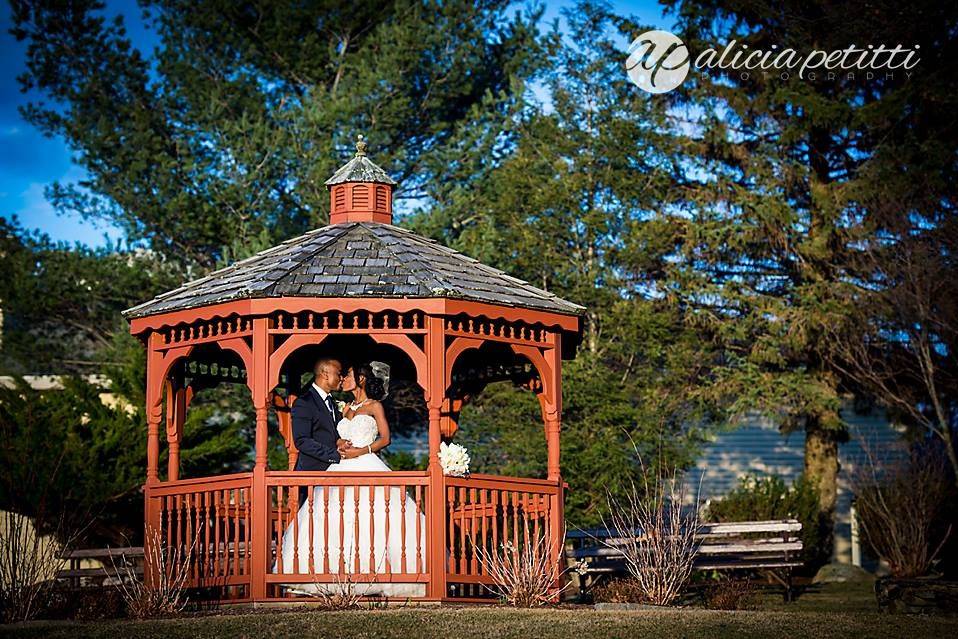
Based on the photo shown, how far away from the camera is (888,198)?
22.3m

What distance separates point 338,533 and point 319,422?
4.52 feet

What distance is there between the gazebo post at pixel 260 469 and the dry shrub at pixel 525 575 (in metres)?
1.86

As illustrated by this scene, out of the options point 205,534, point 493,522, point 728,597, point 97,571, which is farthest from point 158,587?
point 728,597

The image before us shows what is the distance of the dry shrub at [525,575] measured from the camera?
37.4 ft

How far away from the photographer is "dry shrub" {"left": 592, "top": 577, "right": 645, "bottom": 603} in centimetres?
1240

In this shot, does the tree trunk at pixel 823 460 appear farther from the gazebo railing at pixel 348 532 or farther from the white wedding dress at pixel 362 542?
the gazebo railing at pixel 348 532

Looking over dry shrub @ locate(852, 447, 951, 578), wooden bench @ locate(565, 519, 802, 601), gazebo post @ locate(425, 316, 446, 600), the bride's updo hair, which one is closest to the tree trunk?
dry shrub @ locate(852, 447, 951, 578)

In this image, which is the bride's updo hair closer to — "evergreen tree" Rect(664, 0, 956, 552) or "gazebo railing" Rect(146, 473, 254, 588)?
"gazebo railing" Rect(146, 473, 254, 588)

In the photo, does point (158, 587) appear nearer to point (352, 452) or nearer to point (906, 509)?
point (352, 452)

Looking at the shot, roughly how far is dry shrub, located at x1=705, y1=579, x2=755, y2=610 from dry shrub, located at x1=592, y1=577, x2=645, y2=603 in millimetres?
810

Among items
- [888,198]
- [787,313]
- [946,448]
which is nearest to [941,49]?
[888,198]

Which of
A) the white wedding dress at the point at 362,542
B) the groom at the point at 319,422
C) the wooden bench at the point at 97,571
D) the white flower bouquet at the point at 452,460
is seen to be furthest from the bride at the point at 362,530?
the wooden bench at the point at 97,571

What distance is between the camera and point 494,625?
993 cm

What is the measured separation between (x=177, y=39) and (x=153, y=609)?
18.6 meters
